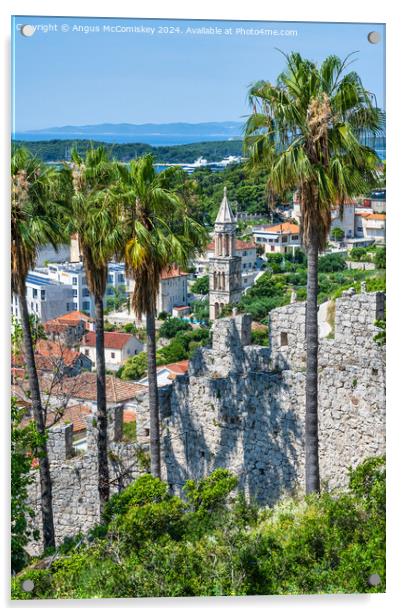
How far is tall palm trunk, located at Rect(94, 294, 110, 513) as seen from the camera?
16.2 metres

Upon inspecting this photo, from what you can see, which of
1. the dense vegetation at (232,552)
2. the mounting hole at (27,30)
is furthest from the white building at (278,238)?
the mounting hole at (27,30)

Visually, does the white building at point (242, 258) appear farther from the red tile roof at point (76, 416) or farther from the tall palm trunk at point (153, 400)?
the red tile roof at point (76, 416)

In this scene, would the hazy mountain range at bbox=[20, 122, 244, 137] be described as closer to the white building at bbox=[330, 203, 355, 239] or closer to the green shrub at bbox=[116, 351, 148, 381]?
the white building at bbox=[330, 203, 355, 239]

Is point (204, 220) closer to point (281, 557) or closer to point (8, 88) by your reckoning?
point (8, 88)

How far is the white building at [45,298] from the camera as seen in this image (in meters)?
15.9

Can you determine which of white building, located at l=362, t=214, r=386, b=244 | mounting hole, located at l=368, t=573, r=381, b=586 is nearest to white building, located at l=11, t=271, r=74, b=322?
white building, located at l=362, t=214, r=386, b=244

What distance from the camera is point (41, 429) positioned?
650 inches

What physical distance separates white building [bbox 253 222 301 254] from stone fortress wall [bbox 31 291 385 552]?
999mm

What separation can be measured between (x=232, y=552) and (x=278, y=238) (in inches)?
157

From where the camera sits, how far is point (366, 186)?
1485cm

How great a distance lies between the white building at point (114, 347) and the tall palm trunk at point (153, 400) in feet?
2.16

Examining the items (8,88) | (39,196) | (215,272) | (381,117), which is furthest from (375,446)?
(8,88)

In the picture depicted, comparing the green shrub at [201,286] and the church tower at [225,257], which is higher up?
the church tower at [225,257]

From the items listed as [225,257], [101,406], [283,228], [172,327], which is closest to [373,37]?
[283,228]
